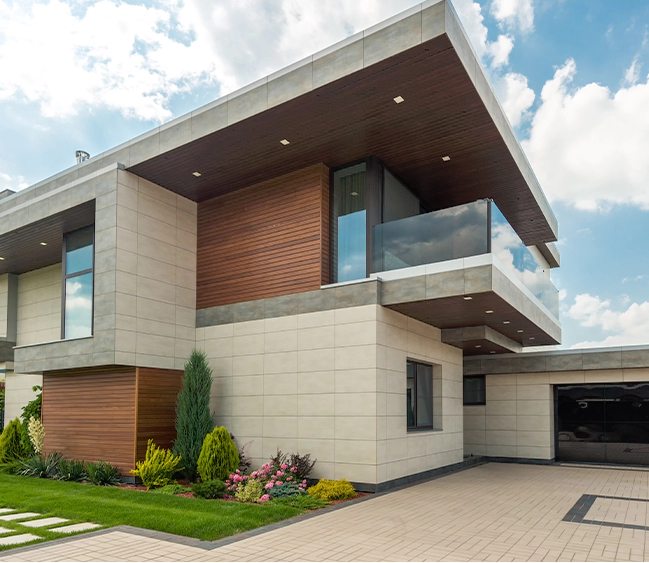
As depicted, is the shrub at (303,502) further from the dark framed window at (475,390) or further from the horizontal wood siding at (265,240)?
the dark framed window at (475,390)

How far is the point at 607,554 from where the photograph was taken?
7.10 metres

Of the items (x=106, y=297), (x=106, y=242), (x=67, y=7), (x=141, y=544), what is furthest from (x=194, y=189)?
(x=141, y=544)

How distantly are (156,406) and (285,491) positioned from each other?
4.36 m

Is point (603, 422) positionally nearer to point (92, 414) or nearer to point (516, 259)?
point (516, 259)

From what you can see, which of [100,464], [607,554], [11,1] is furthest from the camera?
[11,1]

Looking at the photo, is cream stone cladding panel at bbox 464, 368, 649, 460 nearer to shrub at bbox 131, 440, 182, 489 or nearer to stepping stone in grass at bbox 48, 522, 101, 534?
shrub at bbox 131, 440, 182, 489

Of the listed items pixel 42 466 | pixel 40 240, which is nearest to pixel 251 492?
pixel 42 466

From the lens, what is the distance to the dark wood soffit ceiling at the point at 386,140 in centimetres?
1026

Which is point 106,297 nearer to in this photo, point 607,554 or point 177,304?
point 177,304

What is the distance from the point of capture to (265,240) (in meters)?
14.0

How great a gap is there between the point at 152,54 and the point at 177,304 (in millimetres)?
7173

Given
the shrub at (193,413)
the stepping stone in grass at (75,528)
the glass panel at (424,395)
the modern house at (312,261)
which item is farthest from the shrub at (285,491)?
the glass panel at (424,395)

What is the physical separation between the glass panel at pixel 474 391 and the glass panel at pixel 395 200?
23.1 ft

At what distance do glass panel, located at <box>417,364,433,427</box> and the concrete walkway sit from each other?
2733mm
